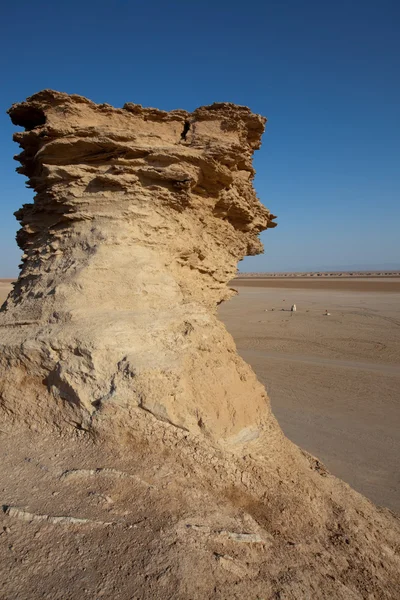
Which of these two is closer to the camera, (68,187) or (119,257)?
(119,257)

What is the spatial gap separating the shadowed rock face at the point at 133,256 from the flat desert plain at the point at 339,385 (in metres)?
4.02

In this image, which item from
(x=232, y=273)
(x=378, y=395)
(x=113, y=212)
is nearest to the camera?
(x=113, y=212)

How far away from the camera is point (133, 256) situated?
15.4 feet

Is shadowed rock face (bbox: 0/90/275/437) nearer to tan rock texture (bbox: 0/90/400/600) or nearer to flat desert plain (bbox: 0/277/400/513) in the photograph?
tan rock texture (bbox: 0/90/400/600)

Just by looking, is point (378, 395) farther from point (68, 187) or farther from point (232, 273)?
point (68, 187)

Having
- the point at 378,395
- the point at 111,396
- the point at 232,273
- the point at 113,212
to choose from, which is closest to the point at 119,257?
the point at 113,212

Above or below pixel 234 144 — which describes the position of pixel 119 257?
below

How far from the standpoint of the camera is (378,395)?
36.2 ft

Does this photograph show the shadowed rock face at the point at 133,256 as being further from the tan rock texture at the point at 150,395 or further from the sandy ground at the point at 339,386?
the sandy ground at the point at 339,386

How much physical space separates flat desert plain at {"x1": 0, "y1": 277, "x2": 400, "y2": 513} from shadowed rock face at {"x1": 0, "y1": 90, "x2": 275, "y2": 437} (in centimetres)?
402

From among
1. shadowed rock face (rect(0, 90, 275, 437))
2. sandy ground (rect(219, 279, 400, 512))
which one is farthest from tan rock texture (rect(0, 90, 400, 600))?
sandy ground (rect(219, 279, 400, 512))

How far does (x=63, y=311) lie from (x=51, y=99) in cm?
265

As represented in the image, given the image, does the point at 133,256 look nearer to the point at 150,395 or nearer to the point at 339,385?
the point at 150,395

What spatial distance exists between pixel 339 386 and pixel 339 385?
0.30ft
